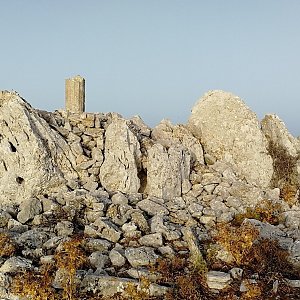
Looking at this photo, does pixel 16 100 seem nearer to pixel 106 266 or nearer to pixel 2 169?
pixel 2 169

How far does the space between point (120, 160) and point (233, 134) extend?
571 centimetres

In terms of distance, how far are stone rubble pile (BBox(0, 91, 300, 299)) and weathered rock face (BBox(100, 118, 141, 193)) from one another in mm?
38

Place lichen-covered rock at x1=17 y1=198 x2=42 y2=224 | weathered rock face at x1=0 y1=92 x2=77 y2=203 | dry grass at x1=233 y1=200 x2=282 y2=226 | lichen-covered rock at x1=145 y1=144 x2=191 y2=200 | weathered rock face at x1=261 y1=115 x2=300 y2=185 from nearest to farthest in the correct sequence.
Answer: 1. lichen-covered rock at x1=17 y1=198 x2=42 y2=224
2. dry grass at x1=233 y1=200 x2=282 y2=226
3. weathered rock face at x1=0 y1=92 x2=77 y2=203
4. lichen-covered rock at x1=145 y1=144 x2=191 y2=200
5. weathered rock face at x1=261 y1=115 x2=300 y2=185

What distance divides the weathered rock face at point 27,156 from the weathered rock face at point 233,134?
6.46m

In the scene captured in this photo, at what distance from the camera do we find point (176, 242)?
40.0 feet

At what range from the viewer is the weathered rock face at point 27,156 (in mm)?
14469

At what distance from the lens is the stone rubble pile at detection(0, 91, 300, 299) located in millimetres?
11148

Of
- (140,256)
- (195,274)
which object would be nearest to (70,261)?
(140,256)

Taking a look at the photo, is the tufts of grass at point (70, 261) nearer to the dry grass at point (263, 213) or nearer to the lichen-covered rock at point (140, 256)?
the lichen-covered rock at point (140, 256)

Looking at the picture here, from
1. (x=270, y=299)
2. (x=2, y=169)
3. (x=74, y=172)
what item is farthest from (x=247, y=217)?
(x=2, y=169)

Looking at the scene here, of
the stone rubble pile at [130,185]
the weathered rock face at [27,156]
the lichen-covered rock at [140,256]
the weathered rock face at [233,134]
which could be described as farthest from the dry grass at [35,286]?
the weathered rock face at [233,134]

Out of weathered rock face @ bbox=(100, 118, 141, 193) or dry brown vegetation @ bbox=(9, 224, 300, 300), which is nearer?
dry brown vegetation @ bbox=(9, 224, 300, 300)

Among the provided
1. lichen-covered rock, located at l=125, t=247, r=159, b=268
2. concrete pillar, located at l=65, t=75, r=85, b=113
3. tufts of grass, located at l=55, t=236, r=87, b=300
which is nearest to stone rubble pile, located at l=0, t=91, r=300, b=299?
lichen-covered rock, located at l=125, t=247, r=159, b=268

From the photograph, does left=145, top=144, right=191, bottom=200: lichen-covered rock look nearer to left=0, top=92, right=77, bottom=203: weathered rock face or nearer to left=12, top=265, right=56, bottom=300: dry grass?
left=0, top=92, right=77, bottom=203: weathered rock face
